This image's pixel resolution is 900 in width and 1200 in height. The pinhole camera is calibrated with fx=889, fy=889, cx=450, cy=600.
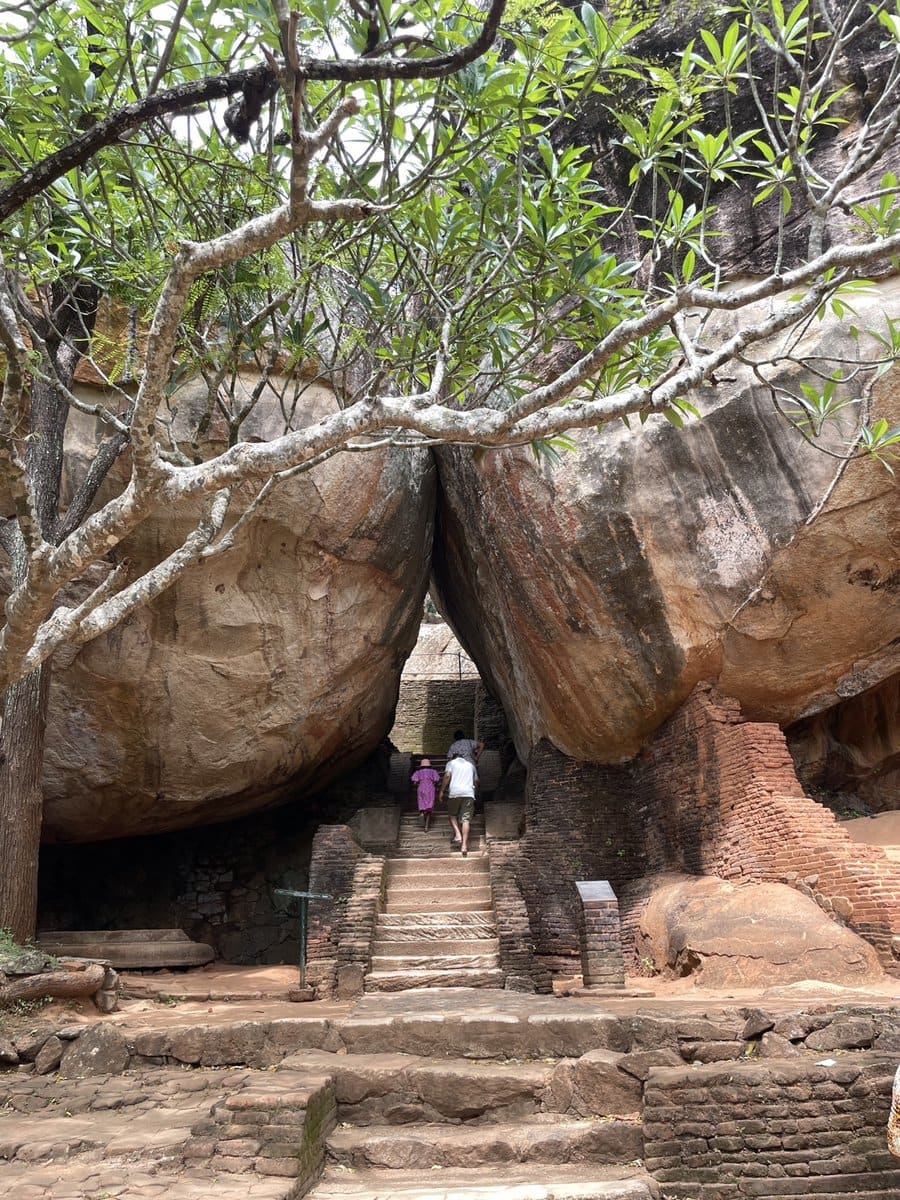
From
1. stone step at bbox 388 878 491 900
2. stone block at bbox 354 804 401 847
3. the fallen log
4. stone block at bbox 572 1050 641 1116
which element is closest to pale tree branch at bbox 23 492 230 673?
the fallen log

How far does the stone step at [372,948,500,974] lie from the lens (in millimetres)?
7898

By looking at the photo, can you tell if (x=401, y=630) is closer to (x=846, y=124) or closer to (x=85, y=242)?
(x=85, y=242)

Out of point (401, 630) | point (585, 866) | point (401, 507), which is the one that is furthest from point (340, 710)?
point (585, 866)

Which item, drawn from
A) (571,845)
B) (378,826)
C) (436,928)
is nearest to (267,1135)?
(436,928)

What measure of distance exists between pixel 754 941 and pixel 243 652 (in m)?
6.16

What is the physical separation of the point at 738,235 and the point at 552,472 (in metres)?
3.04

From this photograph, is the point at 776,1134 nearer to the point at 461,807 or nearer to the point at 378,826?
the point at 461,807

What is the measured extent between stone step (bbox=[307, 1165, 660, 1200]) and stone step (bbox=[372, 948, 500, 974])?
140 inches

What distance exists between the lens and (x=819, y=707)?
29.9 feet

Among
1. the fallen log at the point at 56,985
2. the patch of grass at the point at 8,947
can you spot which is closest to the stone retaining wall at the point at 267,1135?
the fallen log at the point at 56,985

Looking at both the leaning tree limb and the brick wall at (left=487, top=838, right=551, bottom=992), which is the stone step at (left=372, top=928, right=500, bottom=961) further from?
the leaning tree limb

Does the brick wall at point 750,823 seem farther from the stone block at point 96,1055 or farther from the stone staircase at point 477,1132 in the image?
the stone block at point 96,1055

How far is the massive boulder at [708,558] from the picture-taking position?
8070mm

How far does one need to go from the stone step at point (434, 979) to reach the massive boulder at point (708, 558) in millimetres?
3317
